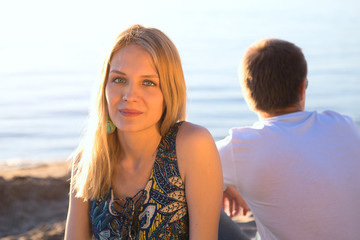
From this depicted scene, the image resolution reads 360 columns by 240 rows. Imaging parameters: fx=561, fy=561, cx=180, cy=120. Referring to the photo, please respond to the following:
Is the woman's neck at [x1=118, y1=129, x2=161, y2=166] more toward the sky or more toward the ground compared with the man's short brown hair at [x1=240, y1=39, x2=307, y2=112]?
more toward the ground

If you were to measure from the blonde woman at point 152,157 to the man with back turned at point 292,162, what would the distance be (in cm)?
27

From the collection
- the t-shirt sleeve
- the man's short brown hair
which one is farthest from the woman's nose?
the man's short brown hair

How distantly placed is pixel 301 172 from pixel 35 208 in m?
3.22

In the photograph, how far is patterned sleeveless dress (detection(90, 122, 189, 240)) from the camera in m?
2.52

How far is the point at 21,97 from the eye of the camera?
1335 centimetres

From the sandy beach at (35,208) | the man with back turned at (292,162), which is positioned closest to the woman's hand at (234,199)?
the man with back turned at (292,162)

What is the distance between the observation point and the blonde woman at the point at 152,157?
2494mm

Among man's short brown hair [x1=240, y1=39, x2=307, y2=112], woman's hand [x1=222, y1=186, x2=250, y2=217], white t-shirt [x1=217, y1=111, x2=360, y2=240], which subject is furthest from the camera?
woman's hand [x1=222, y1=186, x2=250, y2=217]

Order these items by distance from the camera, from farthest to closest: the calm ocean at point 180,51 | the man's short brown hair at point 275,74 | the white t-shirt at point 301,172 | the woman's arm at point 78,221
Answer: the calm ocean at point 180,51
the man's short brown hair at point 275,74
the woman's arm at point 78,221
the white t-shirt at point 301,172

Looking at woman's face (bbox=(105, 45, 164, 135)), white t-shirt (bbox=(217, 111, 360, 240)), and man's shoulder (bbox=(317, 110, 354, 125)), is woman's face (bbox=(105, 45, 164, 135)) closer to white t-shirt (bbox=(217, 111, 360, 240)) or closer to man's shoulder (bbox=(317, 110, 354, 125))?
white t-shirt (bbox=(217, 111, 360, 240))

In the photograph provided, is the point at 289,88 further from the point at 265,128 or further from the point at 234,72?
the point at 234,72

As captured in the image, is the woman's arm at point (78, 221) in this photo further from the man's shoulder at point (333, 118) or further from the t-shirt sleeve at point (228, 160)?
the man's shoulder at point (333, 118)

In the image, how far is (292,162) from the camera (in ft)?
8.58

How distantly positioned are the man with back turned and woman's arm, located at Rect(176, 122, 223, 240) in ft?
0.87
